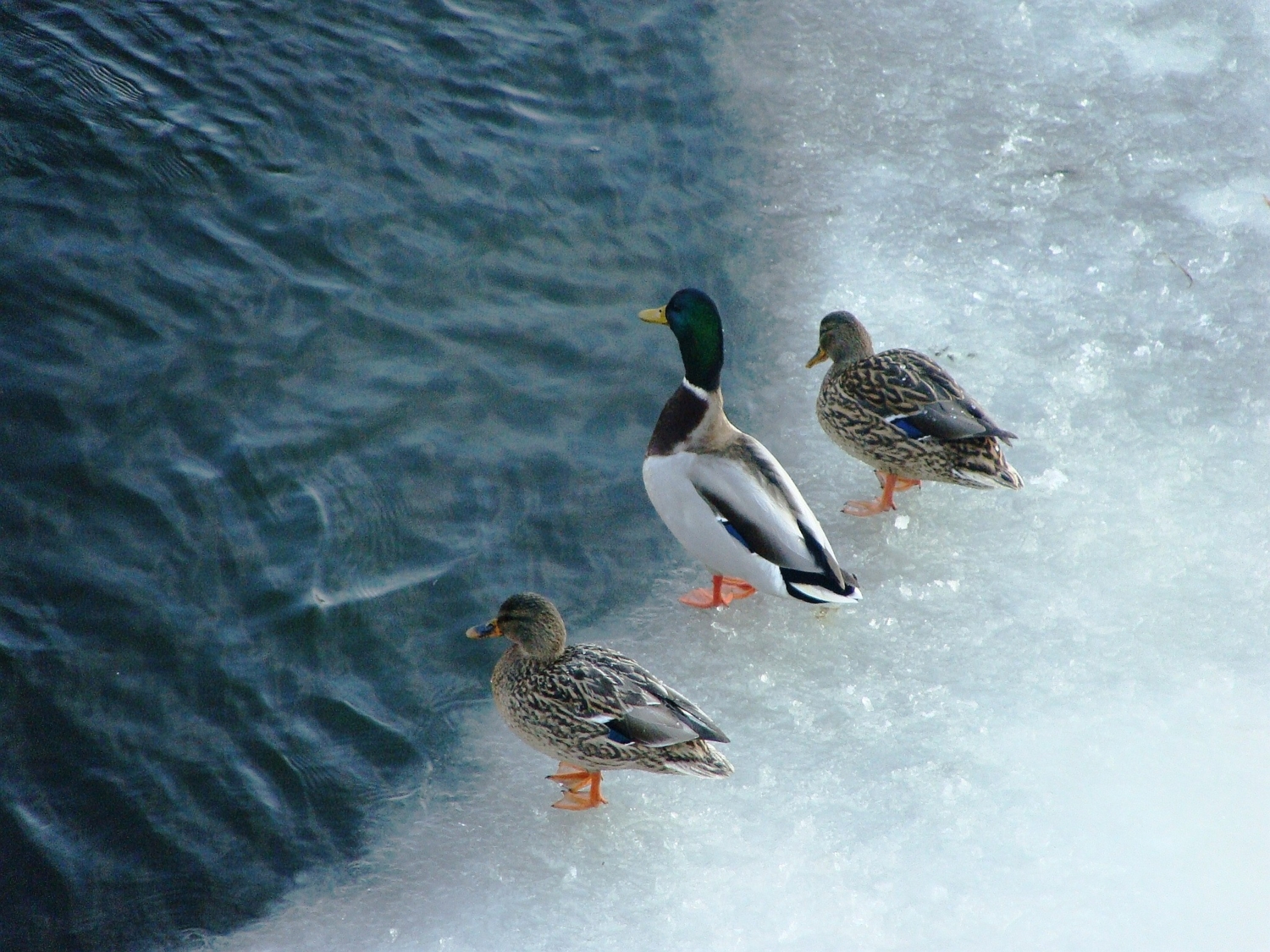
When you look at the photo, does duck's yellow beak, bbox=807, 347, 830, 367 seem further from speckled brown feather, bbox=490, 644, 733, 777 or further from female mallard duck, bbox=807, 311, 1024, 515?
speckled brown feather, bbox=490, 644, 733, 777

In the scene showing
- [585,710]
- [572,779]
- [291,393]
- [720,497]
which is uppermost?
[720,497]

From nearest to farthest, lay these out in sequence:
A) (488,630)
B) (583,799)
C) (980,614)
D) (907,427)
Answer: (583,799), (488,630), (980,614), (907,427)

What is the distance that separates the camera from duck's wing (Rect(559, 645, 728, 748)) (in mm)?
3484

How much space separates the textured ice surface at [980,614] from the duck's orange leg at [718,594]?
0.06 meters

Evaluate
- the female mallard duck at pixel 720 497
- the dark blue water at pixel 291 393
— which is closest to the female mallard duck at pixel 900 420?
the female mallard duck at pixel 720 497

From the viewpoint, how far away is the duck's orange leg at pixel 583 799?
3.65 metres

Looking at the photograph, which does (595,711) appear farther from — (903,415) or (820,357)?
(820,357)

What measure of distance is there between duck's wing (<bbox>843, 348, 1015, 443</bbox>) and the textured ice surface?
436mm

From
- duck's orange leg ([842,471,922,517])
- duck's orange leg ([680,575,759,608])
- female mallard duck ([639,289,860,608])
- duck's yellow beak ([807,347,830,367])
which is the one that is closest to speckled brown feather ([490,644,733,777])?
female mallard duck ([639,289,860,608])

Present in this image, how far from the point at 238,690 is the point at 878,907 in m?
2.01

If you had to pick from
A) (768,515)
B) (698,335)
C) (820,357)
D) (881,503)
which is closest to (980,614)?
(881,503)

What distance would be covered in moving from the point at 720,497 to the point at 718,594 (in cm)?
40

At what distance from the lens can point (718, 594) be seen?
435 centimetres

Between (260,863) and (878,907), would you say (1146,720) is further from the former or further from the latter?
(260,863)
